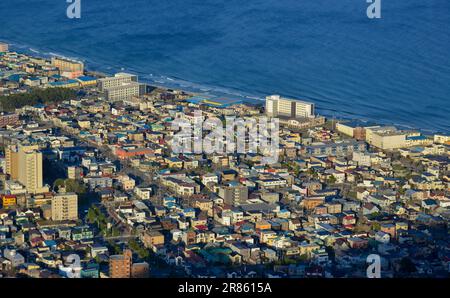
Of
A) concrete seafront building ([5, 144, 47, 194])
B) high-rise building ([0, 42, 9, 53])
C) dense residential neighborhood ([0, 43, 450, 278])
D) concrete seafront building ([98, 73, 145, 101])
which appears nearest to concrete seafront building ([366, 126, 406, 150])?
dense residential neighborhood ([0, 43, 450, 278])

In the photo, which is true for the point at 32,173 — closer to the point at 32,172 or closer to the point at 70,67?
the point at 32,172

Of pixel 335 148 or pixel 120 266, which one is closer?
pixel 120 266

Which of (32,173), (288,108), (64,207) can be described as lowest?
(64,207)

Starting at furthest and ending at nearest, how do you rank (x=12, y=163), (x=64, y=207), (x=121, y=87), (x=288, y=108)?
(x=121, y=87) → (x=288, y=108) → (x=12, y=163) → (x=64, y=207)

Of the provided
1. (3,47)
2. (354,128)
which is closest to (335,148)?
(354,128)

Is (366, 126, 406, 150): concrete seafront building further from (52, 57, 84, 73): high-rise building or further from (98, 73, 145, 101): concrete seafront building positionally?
(52, 57, 84, 73): high-rise building

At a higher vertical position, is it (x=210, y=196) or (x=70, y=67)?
(x=70, y=67)

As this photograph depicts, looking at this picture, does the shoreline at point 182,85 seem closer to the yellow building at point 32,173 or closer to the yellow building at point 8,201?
the yellow building at point 32,173

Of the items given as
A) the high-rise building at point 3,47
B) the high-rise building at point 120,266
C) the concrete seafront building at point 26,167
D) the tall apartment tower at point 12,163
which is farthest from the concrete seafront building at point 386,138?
the high-rise building at point 3,47
